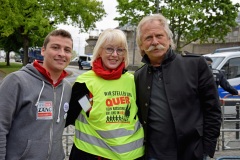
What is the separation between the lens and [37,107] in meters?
2.51

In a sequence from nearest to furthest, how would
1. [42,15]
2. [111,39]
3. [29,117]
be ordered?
[29,117] < [111,39] < [42,15]

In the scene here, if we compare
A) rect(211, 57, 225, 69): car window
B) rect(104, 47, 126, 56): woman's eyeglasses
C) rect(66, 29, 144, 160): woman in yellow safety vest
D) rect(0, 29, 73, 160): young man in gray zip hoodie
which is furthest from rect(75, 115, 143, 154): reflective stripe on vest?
rect(211, 57, 225, 69): car window

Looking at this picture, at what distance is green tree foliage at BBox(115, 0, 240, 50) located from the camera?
77.5 ft

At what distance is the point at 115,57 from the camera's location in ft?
9.38

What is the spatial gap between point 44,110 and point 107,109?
20.6 inches

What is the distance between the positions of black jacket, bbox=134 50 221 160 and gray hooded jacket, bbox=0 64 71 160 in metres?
0.99

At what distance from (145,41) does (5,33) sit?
24235mm

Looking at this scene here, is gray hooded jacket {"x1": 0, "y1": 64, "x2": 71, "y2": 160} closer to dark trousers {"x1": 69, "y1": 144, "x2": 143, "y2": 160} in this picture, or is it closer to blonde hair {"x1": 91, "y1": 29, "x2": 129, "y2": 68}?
dark trousers {"x1": 69, "y1": 144, "x2": 143, "y2": 160}

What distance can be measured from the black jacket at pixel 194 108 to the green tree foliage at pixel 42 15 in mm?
23783

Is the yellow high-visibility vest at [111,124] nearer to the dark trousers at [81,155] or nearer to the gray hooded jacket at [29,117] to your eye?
the dark trousers at [81,155]

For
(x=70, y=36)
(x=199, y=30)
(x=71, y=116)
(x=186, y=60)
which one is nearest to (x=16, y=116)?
(x=71, y=116)

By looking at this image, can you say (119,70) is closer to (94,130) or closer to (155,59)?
(155,59)

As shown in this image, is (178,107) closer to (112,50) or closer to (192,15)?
(112,50)

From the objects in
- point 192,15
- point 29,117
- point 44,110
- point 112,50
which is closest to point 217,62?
point 112,50
